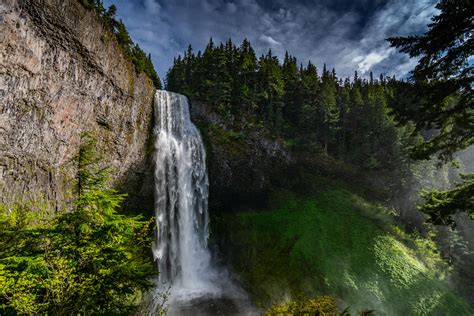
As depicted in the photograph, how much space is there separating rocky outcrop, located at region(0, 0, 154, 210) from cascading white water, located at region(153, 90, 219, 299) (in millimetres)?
3831

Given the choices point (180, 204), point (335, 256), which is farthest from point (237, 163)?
point (335, 256)

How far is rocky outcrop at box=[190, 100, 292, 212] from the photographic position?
3369 cm

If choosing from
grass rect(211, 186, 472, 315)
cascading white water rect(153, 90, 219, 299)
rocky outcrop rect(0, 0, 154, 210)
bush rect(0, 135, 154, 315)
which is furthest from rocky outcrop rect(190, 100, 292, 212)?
bush rect(0, 135, 154, 315)

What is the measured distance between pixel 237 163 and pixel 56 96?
20744 mm

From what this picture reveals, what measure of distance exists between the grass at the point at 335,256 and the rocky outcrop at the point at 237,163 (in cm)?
206

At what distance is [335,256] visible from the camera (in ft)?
86.7

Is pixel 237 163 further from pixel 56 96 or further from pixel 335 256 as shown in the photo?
pixel 56 96

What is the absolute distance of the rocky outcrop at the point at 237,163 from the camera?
1326 inches

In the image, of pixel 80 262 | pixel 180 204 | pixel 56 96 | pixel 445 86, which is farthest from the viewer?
pixel 180 204

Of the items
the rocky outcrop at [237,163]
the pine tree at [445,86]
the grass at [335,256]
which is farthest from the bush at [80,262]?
the rocky outcrop at [237,163]

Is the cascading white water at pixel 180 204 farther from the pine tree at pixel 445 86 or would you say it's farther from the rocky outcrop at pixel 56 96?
the pine tree at pixel 445 86

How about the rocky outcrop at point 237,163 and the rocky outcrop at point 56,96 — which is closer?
the rocky outcrop at point 56,96

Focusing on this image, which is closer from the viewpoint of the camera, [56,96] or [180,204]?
[56,96]

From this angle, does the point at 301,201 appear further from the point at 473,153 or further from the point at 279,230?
the point at 473,153
